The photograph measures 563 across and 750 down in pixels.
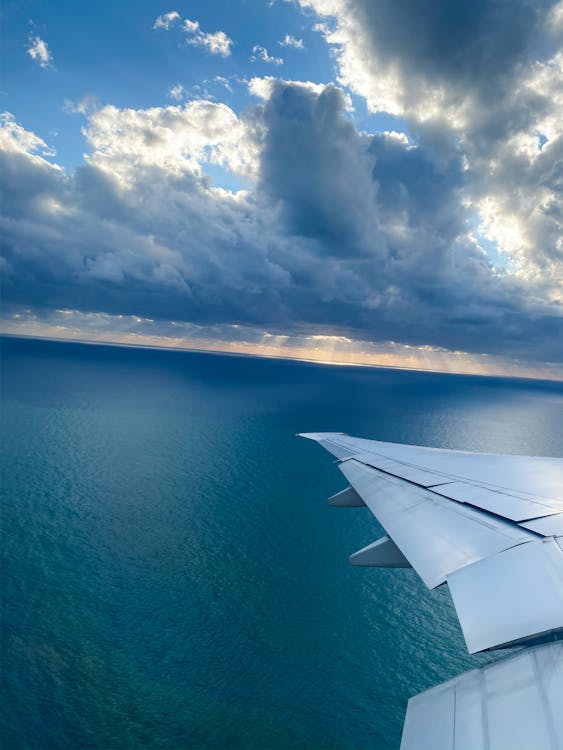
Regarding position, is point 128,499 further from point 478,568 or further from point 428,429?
point 428,429

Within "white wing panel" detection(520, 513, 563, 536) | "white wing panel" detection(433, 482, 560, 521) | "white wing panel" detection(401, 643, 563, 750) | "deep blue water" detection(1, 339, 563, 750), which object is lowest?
"deep blue water" detection(1, 339, 563, 750)

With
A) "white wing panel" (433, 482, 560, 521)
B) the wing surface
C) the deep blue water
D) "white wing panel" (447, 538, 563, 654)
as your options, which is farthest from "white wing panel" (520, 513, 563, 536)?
the deep blue water

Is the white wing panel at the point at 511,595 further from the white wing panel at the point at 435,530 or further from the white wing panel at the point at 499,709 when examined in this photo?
the white wing panel at the point at 435,530

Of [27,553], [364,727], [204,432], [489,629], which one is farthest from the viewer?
[204,432]

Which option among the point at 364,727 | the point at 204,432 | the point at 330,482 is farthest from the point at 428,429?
the point at 364,727

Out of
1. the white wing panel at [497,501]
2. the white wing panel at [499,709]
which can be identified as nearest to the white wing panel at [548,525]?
the white wing panel at [497,501]

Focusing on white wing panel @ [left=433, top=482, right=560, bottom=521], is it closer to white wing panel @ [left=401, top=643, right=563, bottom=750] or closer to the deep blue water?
white wing panel @ [left=401, top=643, right=563, bottom=750]
